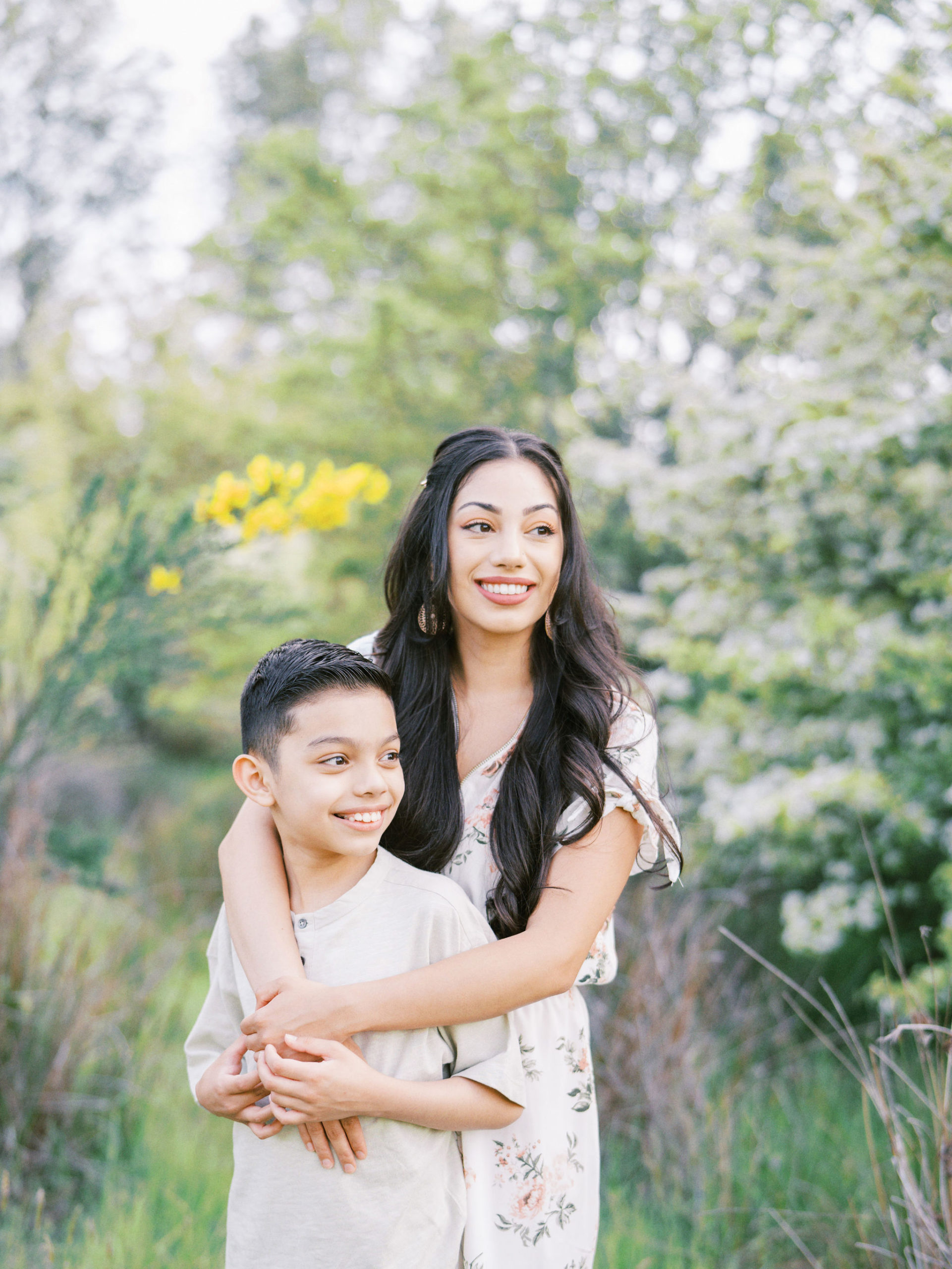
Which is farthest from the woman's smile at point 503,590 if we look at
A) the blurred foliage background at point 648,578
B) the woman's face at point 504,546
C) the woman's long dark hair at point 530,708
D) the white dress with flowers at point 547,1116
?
the blurred foliage background at point 648,578

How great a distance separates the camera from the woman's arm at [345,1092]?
1.29 metres

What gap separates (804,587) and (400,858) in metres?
2.95

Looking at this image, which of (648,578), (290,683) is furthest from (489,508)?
(648,578)

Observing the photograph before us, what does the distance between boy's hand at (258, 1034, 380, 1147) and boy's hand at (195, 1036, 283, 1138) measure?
0.06 metres

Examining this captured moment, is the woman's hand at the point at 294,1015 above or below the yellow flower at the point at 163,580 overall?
below

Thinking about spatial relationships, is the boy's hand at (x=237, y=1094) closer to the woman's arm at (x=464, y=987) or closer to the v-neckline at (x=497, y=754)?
the woman's arm at (x=464, y=987)

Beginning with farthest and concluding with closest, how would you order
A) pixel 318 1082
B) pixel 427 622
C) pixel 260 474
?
pixel 260 474, pixel 427 622, pixel 318 1082

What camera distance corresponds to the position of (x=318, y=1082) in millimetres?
1291

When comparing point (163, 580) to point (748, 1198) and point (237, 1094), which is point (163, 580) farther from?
point (748, 1198)

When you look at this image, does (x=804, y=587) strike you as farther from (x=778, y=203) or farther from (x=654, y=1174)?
(x=778, y=203)

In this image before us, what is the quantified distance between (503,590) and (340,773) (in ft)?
1.48

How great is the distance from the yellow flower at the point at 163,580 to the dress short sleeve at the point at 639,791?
204 cm

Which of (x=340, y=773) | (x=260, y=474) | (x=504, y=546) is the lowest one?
(x=340, y=773)

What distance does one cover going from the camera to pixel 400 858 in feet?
5.43
